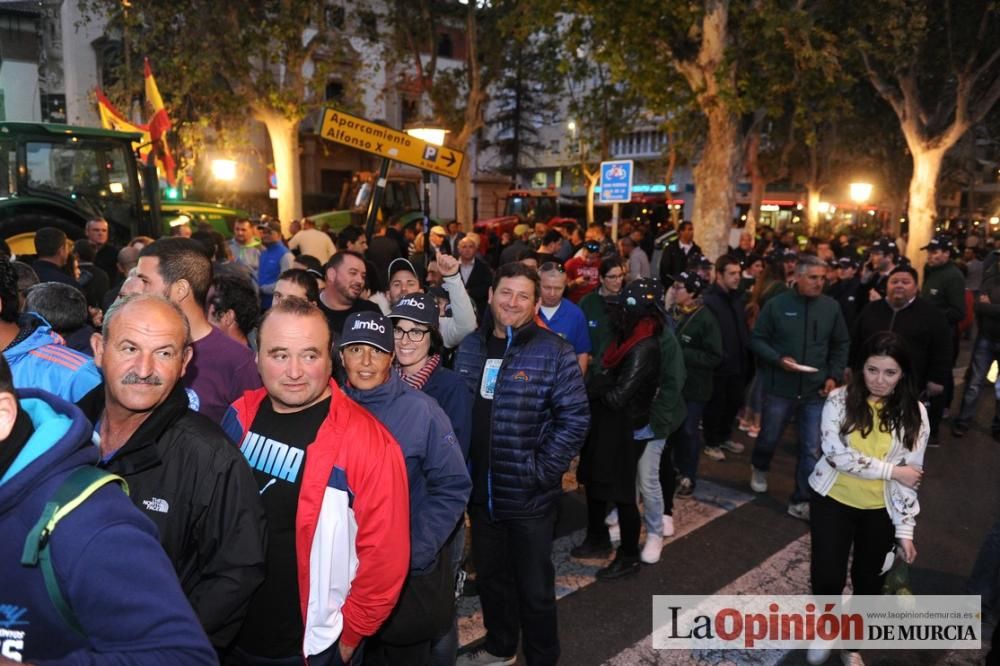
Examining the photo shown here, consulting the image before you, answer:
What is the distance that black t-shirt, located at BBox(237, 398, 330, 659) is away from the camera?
2.24 m

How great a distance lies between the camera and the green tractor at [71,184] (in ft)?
29.6

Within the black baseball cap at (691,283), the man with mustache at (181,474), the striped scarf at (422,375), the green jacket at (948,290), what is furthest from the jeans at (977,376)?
the man with mustache at (181,474)

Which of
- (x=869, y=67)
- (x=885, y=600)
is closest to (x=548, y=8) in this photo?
(x=869, y=67)

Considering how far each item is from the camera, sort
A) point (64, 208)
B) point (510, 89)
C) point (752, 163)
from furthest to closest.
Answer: point (510, 89), point (752, 163), point (64, 208)

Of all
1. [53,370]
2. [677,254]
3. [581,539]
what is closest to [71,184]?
[53,370]

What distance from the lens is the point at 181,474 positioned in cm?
194

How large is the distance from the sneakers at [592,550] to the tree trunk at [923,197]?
1561 cm

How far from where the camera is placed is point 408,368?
11.1 ft

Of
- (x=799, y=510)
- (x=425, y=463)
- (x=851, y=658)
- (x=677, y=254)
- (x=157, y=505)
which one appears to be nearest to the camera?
(x=157, y=505)

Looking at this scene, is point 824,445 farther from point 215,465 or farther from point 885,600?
point 215,465

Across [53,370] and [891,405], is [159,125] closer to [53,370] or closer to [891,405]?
[53,370]

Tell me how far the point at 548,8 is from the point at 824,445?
37.2 ft

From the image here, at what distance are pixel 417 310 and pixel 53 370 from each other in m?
1.49

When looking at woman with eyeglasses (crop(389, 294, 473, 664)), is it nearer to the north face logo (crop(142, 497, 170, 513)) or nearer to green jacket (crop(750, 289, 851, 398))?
the north face logo (crop(142, 497, 170, 513))
